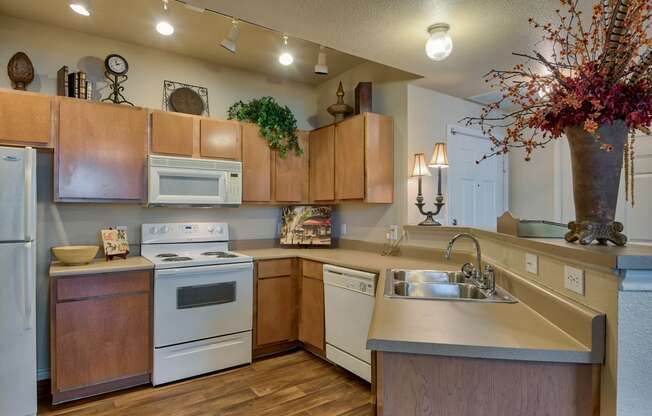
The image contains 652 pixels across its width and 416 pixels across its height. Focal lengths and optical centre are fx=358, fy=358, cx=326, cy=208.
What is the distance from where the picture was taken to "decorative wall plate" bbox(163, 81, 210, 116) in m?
3.24

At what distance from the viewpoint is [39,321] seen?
8.80ft

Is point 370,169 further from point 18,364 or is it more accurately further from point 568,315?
point 18,364

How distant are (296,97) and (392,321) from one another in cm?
320

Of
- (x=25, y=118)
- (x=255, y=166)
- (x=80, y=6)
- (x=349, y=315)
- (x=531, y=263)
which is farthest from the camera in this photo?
(x=255, y=166)

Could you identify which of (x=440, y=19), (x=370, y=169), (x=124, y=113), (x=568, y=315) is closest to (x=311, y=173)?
(x=370, y=169)

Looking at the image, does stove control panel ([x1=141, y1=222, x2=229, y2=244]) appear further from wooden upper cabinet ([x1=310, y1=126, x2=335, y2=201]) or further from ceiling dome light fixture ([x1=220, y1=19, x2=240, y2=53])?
ceiling dome light fixture ([x1=220, y1=19, x2=240, y2=53])

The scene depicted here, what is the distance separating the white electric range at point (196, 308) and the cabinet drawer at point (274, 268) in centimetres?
12

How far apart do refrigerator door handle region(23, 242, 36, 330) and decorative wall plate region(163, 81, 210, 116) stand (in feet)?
5.23

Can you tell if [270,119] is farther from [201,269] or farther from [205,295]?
[205,295]

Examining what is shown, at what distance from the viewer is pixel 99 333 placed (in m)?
2.48

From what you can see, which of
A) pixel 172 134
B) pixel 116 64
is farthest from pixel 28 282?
pixel 116 64

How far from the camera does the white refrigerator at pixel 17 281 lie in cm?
212

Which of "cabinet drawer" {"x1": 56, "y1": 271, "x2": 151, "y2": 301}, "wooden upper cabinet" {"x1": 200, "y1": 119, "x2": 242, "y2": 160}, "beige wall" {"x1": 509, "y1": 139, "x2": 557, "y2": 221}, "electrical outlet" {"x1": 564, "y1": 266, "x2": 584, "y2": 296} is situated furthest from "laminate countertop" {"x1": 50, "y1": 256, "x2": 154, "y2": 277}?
"beige wall" {"x1": 509, "y1": 139, "x2": 557, "y2": 221}

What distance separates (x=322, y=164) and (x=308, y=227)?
66 centimetres
